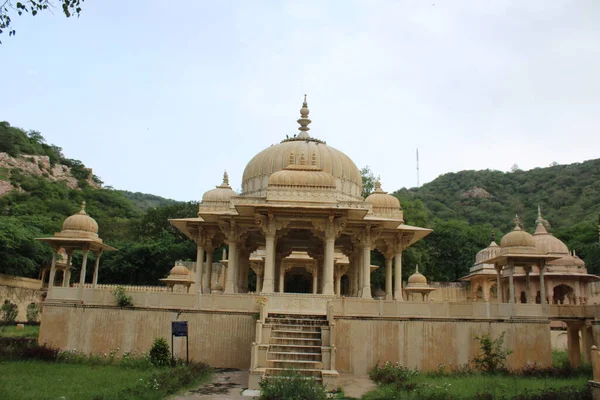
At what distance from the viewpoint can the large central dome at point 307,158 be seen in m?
27.3

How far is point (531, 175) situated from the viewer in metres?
83.3

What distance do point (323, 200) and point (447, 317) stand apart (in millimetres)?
6126

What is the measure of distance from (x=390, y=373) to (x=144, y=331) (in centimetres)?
837

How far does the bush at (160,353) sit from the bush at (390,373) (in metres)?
6.49

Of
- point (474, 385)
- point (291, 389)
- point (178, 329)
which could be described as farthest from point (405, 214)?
point (291, 389)

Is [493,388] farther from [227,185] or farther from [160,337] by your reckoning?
[227,185]

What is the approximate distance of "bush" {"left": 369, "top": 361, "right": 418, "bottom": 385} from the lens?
16.2m

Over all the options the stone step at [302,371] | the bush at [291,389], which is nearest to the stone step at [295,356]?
the stone step at [302,371]

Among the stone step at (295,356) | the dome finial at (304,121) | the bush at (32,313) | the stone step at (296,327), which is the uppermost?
the dome finial at (304,121)

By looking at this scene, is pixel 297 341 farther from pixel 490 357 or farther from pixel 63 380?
pixel 490 357

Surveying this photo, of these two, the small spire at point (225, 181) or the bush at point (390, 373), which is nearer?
the bush at point (390, 373)

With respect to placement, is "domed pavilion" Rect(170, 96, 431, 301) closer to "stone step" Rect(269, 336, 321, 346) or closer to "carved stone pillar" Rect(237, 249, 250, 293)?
"carved stone pillar" Rect(237, 249, 250, 293)

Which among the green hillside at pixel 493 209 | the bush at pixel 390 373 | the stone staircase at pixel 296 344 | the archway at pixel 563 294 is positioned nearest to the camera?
the stone staircase at pixel 296 344

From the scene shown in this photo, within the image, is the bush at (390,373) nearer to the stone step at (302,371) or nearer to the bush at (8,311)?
the stone step at (302,371)
